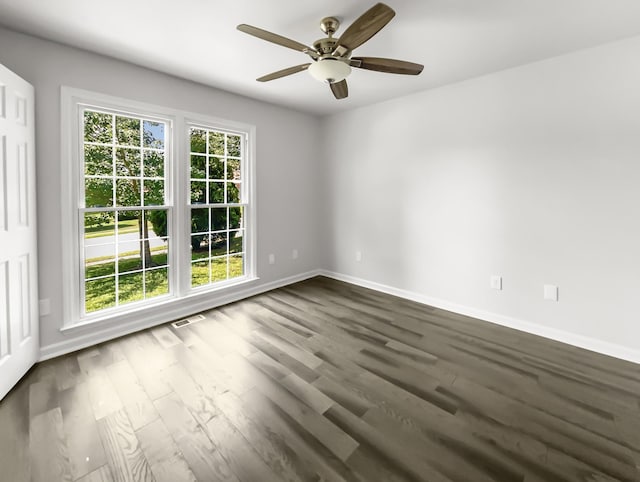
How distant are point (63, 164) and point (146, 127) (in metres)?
0.86

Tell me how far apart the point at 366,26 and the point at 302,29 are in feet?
2.48

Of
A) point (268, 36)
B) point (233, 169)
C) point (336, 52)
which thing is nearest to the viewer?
point (268, 36)

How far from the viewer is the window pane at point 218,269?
147 inches

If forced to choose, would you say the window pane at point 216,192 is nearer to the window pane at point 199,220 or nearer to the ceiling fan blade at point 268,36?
the window pane at point 199,220

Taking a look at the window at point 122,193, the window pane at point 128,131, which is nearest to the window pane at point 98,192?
the window at point 122,193

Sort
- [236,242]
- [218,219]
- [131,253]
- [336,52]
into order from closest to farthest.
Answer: [336,52], [131,253], [218,219], [236,242]

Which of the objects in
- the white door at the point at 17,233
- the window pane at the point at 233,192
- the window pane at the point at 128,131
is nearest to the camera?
the white door at the point at 17,233

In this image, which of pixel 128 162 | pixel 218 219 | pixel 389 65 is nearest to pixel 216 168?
pixel 218 219

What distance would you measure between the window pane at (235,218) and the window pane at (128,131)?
1280 mm

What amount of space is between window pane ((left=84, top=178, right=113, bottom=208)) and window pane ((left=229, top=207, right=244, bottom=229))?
130cm

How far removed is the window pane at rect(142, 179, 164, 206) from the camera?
308 centimetres

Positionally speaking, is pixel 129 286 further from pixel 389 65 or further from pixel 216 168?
pixel 389 65

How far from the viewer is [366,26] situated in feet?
5.63

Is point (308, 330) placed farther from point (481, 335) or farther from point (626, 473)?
point (626, 473)
